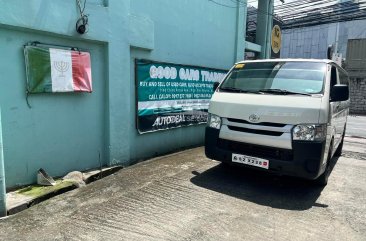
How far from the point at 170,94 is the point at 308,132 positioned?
3.54 metres

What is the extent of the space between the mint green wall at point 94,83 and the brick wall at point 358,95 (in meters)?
19.1

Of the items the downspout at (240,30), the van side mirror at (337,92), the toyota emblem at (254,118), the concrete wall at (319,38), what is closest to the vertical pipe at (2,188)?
the toyota emblem at (254,118)

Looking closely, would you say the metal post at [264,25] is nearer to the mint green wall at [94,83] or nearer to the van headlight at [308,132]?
the mint green wall at [94,83]

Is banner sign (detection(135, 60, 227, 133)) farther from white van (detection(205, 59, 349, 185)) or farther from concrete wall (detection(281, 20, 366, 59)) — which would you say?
concrete wall (detection(281, 20, 366, 59))

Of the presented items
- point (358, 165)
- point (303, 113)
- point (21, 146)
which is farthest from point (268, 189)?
point (21, 146)

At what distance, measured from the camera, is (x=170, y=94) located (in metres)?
6.96

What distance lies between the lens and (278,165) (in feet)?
14.1

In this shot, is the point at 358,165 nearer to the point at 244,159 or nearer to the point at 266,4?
the point at 244,159

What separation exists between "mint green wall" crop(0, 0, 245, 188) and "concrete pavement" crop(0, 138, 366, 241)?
0.67 metres

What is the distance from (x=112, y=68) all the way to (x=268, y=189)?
3399 mm

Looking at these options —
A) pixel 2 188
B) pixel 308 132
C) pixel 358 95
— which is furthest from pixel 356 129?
pixel 2 188

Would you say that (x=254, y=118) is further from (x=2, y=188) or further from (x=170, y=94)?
(x=2, y=188)

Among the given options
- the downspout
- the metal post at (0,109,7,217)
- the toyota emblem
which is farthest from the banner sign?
the metal post at (0,109,7,217)

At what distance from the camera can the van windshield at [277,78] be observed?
15.5 feet
